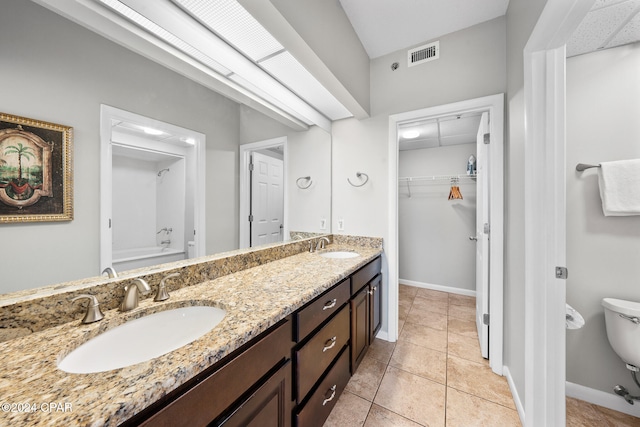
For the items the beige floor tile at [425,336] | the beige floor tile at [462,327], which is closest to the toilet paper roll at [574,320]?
the beige floor tile at [425,336]

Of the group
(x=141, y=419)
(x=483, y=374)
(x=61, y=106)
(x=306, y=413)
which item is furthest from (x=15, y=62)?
(x=483, y=374)

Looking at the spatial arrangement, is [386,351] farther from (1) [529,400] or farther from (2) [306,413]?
(2) [306,413]

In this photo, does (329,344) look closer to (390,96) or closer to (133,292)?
(133,292)

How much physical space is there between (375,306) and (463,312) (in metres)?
1.46

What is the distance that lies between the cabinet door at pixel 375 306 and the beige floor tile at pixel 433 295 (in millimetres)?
1413

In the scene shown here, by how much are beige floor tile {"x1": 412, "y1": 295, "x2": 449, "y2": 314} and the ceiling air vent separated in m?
2.64

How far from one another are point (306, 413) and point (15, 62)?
1.52 m

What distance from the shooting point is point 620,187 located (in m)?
1.35

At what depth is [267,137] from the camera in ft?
5.03

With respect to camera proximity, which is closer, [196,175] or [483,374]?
[196,175]

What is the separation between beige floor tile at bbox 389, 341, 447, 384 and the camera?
67.3 inches

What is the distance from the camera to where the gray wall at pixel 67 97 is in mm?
590

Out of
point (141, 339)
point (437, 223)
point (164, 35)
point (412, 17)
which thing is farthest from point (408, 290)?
point (164, 35)

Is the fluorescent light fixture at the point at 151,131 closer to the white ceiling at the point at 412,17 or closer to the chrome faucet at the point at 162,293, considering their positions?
the chrome faucet at the point at 162,293
